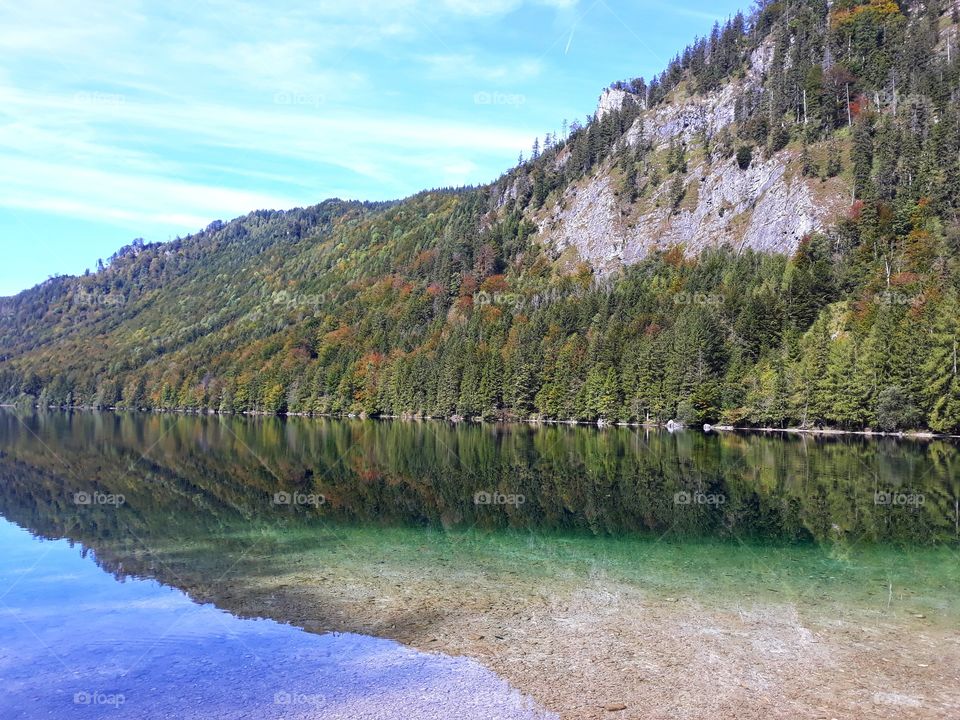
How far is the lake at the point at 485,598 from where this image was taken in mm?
15828

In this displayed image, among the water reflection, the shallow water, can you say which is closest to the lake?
the shallow water

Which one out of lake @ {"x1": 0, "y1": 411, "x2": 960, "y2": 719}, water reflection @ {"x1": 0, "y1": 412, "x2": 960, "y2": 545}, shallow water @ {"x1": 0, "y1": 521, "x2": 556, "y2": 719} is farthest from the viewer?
water reflection @ {"x1": 0, "y1": 412, "x2": 960, "y2": 545}

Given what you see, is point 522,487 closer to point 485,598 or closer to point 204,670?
point 485,598

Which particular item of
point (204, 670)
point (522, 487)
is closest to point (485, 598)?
point (204, 670)

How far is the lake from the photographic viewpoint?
15828mm

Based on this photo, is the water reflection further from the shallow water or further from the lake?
the shallow water

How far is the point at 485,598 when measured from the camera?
23.0 m

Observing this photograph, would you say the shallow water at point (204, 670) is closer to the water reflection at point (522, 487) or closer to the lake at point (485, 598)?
the lake at point (485, 598)

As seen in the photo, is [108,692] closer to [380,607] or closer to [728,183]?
[380,607]

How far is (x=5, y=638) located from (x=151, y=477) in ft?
127

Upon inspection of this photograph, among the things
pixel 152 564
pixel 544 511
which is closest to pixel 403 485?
pixel 544 511

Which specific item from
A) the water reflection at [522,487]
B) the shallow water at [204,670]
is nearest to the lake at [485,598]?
the shallow water at [204,670]

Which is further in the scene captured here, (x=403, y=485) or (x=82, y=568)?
(x=403, y=485)

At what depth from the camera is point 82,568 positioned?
92.5ft
